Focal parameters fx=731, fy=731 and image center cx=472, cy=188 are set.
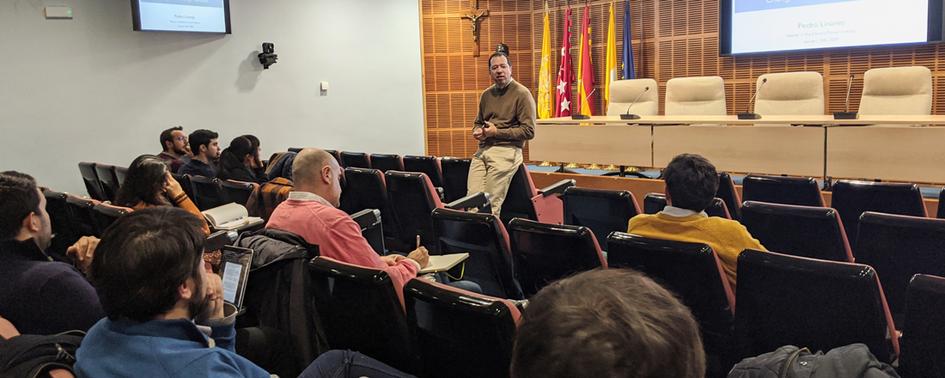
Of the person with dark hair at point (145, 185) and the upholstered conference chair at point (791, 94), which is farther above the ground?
the upholstered conference chair at point (791, 94)

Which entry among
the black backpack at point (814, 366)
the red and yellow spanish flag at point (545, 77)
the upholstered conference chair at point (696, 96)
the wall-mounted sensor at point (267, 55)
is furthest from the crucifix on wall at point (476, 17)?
the black backpack at point (814, 366)

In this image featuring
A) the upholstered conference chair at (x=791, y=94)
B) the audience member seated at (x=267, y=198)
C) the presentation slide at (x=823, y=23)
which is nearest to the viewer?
the audience member seated at (x=267, y=198)

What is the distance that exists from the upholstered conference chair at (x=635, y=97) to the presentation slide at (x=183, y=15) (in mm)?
4640

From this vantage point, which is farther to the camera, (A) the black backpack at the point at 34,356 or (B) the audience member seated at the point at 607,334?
(A) the black backpack at the point at 34,356

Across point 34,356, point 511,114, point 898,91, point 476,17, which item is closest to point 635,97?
point 898,91

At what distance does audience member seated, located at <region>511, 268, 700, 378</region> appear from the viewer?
0.81 metres

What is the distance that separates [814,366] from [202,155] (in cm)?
591

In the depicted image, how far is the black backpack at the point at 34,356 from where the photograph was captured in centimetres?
143

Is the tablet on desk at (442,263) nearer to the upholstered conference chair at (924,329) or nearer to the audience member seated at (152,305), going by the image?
the audience member seated at (152,305)

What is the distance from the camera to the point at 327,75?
385 inches

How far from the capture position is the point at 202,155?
6.41m

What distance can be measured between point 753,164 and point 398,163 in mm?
3137

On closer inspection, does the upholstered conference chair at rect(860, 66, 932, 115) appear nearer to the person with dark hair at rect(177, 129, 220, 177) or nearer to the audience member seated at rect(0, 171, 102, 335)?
the person with dark hair at rect(177, 129, 220, 177)

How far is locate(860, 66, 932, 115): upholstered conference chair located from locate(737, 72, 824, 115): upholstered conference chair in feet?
1.39
